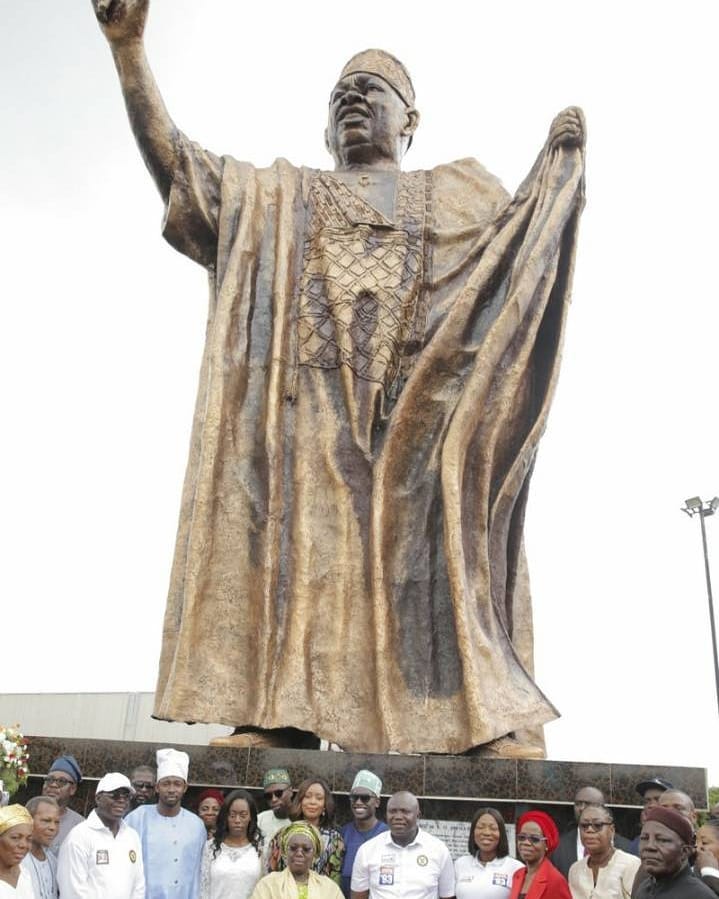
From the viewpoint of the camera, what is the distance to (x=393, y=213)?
788 centimetres

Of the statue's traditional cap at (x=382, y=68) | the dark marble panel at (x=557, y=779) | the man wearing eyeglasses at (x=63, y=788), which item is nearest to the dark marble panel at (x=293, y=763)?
the man wearing eyeglasses at (x=63, y=788)

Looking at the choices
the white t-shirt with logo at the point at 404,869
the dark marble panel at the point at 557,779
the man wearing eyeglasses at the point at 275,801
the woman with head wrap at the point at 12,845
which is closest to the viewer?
the woman with head wrap at the point at 12,845

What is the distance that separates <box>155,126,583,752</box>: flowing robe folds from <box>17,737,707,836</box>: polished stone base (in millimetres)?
375

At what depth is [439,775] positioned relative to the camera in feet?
18.8

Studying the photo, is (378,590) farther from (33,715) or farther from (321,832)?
(33,715)

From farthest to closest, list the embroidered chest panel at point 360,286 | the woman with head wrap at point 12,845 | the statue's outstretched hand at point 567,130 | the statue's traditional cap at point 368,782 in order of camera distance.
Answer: the statue's outstretched hand at point 567,130 → the embroidered chest panel at point 360,286 → the statue's traditional cap at point 368,782 → the woman with head wrap at point 12,845

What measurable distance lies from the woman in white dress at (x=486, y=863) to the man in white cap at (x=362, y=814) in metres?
0.43

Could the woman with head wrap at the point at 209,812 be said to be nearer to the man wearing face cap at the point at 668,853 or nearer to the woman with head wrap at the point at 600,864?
the woman with head wrap at the point at 600,864

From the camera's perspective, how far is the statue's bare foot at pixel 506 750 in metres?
5.95

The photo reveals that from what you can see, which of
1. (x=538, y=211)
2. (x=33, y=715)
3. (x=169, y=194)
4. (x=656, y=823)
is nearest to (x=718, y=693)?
(x=33, y=715)

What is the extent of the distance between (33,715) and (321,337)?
1284 cm

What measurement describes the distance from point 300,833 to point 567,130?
4989 mm

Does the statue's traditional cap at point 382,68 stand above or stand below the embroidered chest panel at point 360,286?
above

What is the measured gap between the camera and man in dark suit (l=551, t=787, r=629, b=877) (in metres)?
5.33
